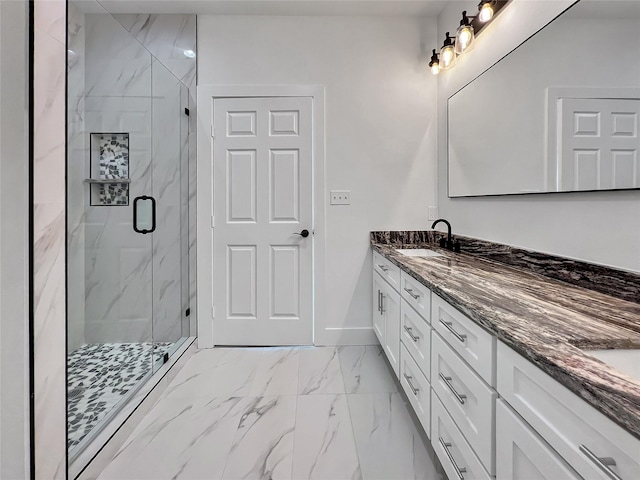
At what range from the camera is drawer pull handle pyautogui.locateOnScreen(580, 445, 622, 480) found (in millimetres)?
528

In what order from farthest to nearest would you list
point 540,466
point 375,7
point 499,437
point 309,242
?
point 309,242
point 375,7
point 499,437
point 540,466

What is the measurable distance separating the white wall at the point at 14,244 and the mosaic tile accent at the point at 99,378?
29 cm

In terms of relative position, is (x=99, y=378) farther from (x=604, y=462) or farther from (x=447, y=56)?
(x=447, y=56)

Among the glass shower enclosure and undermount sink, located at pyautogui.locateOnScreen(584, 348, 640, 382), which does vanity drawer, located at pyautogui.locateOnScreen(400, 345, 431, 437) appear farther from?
the glass shower enclosure

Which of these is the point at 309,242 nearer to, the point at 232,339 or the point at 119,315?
the point at 232,339

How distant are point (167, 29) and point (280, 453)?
3.10 meters

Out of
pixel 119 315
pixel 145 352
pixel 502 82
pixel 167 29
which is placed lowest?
pixel 145 352

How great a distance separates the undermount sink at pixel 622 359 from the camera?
702 mm

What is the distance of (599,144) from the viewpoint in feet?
3.99

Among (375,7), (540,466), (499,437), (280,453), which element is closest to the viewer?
(540,466)

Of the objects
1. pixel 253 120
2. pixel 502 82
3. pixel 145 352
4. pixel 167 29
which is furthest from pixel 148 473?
pixel 167 29

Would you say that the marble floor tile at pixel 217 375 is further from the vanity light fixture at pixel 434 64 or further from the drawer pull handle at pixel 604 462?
the vanity light fixture at pixel 434 64

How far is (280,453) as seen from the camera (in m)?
1.49

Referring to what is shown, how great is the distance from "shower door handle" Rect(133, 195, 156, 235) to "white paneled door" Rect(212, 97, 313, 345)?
20.4 inches
